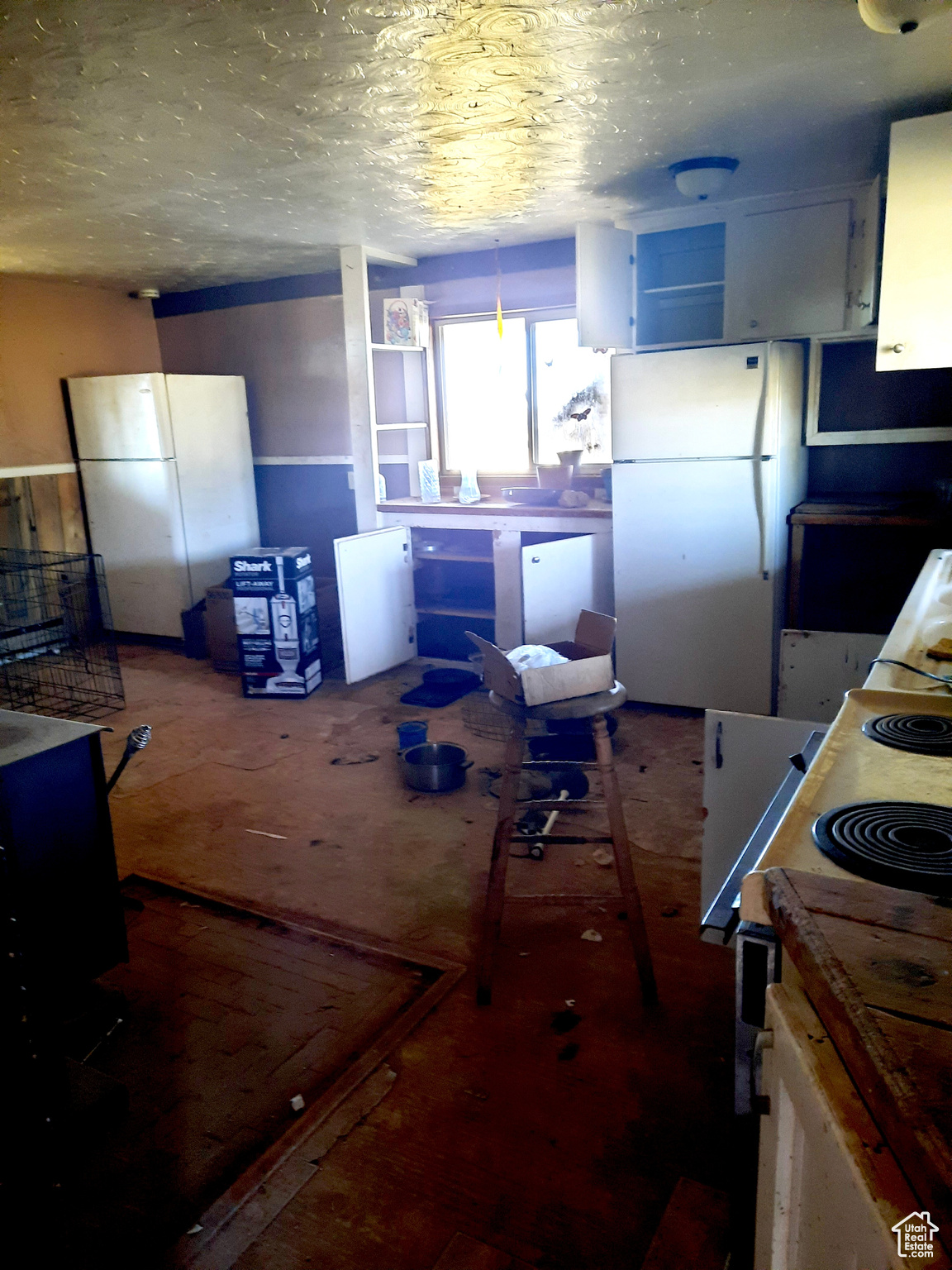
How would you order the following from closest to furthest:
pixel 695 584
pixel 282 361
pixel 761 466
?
pixel 761 466
pixel 695 584
pixel 282 361

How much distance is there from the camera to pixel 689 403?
3.84m

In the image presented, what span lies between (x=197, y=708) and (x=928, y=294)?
12.3 feet

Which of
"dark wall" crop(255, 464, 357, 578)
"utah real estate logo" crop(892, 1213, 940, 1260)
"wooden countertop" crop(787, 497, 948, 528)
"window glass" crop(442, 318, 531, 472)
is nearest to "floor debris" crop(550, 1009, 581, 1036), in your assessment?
"utah real estate logo" crop(892, 1213, 940, 1260)

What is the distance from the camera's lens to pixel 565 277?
4.73 m

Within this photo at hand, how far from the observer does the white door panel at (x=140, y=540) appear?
5602mm

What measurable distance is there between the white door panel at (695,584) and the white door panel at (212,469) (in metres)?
2.83

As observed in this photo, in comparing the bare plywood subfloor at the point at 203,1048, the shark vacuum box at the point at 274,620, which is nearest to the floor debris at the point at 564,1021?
the bare plywood subfloor at the point at 203,1048

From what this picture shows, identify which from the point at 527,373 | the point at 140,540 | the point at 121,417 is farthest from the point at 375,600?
the point at 121,417

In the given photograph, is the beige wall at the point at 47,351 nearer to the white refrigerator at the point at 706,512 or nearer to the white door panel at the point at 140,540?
the white door panel at the point at 140,540

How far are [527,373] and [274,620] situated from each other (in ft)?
6.56

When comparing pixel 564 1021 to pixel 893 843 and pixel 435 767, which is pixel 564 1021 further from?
pixel 435 767

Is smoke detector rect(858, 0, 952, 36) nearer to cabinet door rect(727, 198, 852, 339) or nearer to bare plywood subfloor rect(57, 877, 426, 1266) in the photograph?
cabinet door rect(727, 198, 852, 339)

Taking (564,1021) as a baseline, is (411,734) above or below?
above

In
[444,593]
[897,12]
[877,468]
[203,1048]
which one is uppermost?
[897,12]
